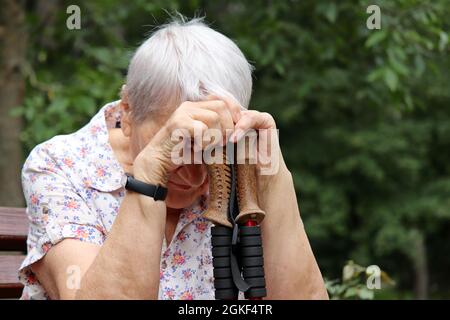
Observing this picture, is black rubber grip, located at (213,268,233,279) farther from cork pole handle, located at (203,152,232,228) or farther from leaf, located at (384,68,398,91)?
leaf, located at (384,68,398,91)

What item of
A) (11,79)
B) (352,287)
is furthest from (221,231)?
(11,79)

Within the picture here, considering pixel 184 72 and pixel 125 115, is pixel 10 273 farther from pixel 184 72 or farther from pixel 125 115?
pixel 184 72

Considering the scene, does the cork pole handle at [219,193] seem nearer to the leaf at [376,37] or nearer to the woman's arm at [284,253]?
the woman's arm at [284,253]

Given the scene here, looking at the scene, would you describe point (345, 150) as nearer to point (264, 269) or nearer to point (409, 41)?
point (409, 41)

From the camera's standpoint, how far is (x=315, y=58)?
203 inches

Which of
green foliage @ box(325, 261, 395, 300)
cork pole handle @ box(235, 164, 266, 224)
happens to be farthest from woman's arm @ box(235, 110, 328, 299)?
green foliage @ box(325, 261, 395, 300)

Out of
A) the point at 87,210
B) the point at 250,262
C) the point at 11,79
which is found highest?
the point at 11,79

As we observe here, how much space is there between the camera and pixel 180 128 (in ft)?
6.25

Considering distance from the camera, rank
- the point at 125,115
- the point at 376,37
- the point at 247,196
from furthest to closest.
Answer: the point at 376,37, the point at 125,115, the point at 247,196

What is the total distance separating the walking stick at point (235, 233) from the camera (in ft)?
6.02

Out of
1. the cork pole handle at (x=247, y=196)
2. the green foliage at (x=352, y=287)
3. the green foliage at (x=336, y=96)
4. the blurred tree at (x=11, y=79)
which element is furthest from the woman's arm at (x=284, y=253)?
the blurred tree at (x=11, y=79)

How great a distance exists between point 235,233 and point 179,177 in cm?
32
